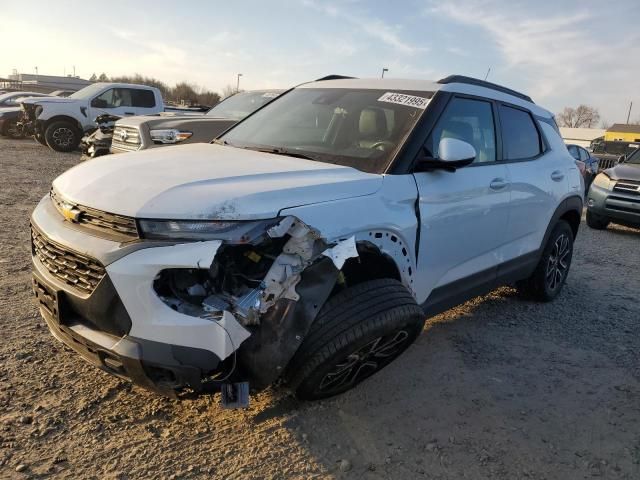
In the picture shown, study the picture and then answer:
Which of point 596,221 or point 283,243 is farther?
point 596,221

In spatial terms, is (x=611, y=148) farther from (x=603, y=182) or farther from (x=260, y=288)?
(x=260, y=288)

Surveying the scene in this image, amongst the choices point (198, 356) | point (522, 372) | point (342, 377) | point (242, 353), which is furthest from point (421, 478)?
point (522, 372)

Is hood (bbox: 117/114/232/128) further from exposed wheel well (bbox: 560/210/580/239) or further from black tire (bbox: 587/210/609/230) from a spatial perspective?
black tire (bbox: 587/210/609/230)

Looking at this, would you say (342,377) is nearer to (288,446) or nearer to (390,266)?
(288,446)

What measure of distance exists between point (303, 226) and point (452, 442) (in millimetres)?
1375

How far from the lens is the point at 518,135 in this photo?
430cm

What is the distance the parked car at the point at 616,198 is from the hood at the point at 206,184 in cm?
814

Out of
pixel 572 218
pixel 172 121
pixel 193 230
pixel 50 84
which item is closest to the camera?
pixel 193 230

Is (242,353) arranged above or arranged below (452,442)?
above

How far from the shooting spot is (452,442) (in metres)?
2.74

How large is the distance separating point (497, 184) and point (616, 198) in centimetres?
696

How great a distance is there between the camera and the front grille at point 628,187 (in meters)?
9.23

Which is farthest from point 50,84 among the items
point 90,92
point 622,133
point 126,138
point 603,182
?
point 603,182

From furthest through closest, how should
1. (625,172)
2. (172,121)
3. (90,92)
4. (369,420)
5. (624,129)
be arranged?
1. (624,129)
2. (90,92)
3. (625,172)
4. (172,121)
5. (369,420)
